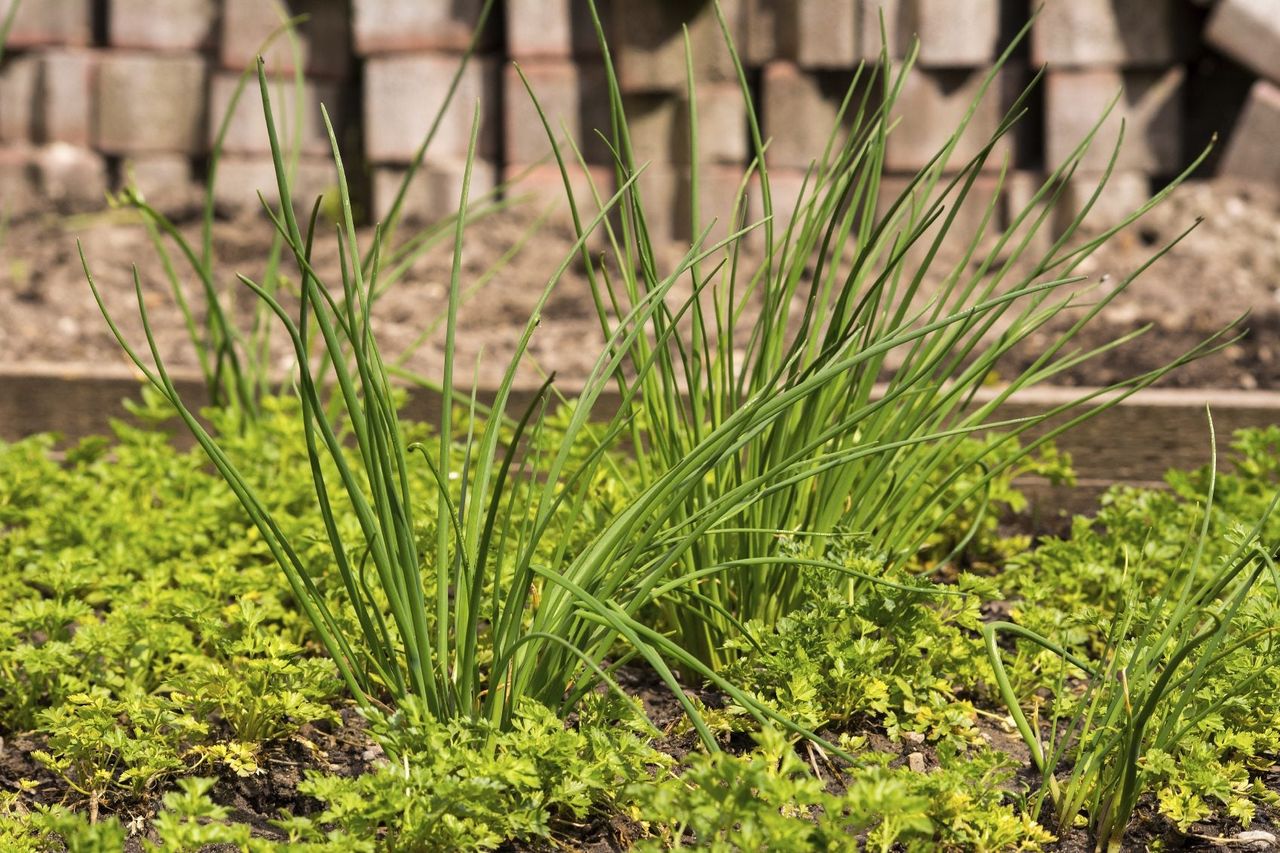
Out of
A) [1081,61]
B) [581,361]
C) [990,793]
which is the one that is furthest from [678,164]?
[990,793]

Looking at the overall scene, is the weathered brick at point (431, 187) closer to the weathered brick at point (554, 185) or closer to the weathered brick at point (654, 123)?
the weathered brick at point (554, 185)

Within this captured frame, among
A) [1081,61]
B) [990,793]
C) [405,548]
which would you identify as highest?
[1081,61]

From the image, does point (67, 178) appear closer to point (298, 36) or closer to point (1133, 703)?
point (298, 36)

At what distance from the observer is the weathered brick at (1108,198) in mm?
3672

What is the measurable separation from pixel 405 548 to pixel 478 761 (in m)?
0.22

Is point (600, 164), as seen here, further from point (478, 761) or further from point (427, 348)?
point (478, 761)

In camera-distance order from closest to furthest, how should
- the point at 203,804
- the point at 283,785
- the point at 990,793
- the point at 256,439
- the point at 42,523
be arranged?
the point at 203,804, the point at 990,793, the point at 283,785, the point at 42,523, the point at 256,439

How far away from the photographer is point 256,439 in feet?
6.93

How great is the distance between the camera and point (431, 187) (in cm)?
405

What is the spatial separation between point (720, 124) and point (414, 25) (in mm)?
1048

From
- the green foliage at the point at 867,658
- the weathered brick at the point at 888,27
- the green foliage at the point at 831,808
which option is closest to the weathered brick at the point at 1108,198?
the weathered brick at the point at 888,27

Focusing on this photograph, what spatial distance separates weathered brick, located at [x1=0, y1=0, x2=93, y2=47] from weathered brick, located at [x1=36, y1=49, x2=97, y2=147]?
0.06 metres

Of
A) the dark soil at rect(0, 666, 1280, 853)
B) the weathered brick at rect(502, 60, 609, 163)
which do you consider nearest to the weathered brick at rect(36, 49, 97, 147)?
the weathered brick at rect(502, 60, 609, 163)

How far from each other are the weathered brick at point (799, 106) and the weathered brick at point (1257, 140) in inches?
44.7
